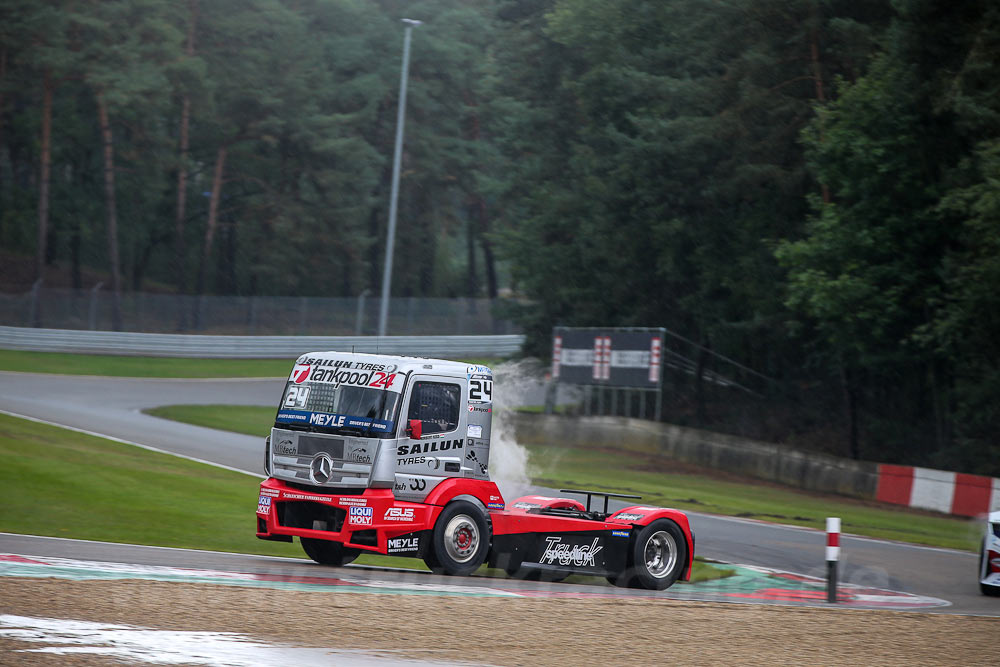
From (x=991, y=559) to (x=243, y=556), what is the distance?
926 cm

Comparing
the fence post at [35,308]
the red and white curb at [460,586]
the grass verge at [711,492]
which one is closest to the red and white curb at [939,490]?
the grass verge at [711,492]

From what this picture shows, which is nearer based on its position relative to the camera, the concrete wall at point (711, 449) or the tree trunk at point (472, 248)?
the concrete wall at point (711, 449)

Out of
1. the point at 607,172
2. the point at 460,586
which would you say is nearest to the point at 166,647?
the point at 460,586

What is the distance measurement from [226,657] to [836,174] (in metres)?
26.8

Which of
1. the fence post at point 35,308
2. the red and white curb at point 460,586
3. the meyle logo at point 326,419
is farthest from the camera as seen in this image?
the fence post at point 35,308

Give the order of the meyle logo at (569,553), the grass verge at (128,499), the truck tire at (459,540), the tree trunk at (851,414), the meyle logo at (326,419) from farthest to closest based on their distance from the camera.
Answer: the tree trunk at (851,414) → the grass verge at (128,499) → the meyle logo at (569,553) → the truck tire at (459,540) → the meyle logo at (326,419)

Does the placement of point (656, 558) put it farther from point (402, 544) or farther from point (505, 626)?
point (505, 626)

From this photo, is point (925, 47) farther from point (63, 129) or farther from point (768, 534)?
point (63, 129)

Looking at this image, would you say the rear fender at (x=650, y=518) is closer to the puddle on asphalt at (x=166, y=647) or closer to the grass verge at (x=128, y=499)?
the grass verge at (x=128, y=499)

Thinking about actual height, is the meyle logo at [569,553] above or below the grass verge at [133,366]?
below

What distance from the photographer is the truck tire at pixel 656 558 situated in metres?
14.1

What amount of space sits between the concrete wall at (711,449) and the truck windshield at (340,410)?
18046 millimetres

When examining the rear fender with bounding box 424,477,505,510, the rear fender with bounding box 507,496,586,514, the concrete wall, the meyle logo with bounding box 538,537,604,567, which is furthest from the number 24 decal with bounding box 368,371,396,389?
the concrete wall

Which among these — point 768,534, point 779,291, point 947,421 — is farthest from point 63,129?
point 768,534
